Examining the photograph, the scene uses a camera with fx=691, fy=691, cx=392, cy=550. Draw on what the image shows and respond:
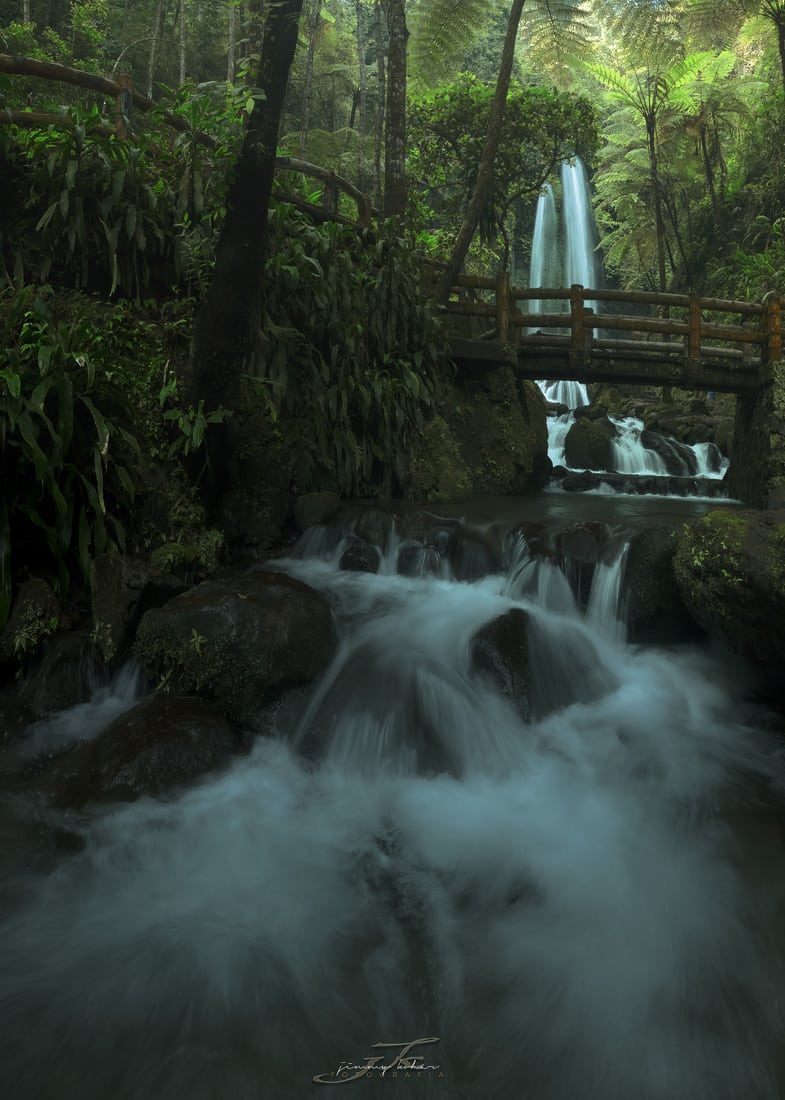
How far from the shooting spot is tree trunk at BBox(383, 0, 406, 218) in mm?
9156

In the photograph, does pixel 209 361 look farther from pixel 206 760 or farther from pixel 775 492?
pixel 775 492

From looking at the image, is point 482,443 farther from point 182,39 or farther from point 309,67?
point 182,39

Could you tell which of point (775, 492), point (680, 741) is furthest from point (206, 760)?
point (775, 492)

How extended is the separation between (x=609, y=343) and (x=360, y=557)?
567 cm

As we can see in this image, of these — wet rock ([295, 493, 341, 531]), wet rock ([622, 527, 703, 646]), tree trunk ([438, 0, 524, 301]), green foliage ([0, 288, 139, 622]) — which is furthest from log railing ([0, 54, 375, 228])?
wet rock ([622, 527, 703, 646])

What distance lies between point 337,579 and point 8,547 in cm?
270

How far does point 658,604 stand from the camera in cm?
550

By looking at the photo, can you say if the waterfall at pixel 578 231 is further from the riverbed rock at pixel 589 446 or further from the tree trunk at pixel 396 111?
the tree trunk at pixel 396 111

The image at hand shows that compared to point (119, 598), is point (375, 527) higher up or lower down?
higher up

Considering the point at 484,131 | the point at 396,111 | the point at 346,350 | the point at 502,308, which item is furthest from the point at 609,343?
the point at 484,131

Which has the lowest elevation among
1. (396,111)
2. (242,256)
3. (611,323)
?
(242,256)

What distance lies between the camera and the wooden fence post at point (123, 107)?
678 cm

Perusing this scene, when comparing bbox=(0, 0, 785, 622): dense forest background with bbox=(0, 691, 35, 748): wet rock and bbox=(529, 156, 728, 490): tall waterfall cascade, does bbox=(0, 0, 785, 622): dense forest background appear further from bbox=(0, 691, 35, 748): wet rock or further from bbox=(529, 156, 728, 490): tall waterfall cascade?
bbox=(529, 156, 728, 490): tall waterfall cascade

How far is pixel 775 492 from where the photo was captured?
338 inches
